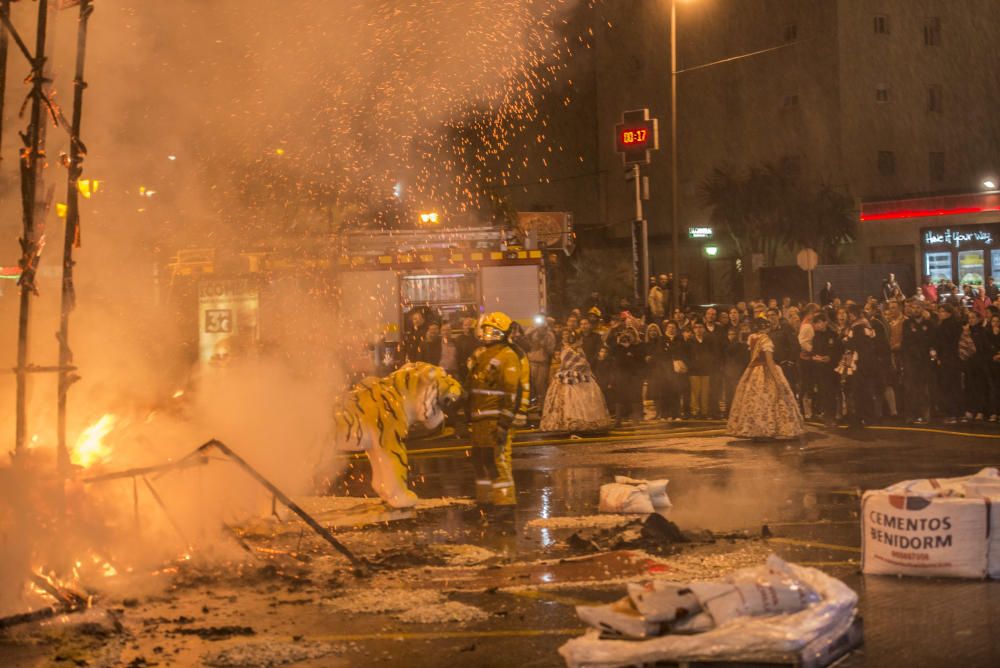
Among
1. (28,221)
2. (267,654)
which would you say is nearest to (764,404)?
(267,654)

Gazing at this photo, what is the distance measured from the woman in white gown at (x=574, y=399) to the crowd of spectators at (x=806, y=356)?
1177 mm

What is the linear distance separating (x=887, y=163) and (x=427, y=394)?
3696 centimetres

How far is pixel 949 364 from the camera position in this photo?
1617 cm

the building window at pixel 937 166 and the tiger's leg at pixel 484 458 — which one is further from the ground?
the building window at pixel 937 166

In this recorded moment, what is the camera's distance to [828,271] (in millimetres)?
30047

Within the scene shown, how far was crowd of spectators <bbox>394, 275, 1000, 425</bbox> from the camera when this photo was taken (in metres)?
16.1

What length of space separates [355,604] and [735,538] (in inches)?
120

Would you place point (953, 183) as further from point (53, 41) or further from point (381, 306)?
point (53, 41)

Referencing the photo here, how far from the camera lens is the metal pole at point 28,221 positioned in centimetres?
629

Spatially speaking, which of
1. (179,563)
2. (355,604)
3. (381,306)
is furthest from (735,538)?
(381,306)

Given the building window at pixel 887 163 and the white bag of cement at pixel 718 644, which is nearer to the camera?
the white bag of cement at pixel 718 644

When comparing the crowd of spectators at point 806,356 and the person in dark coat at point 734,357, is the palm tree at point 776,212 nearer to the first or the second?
the crowd of spectators at point 806,356

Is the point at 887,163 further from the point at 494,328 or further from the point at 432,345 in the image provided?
the point at 494,328

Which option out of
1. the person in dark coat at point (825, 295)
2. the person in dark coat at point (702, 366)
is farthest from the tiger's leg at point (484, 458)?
the person in dark coat at point (825, 295)
